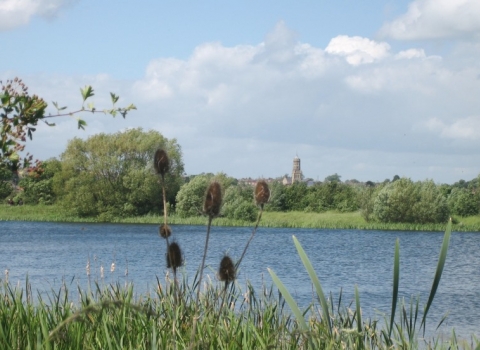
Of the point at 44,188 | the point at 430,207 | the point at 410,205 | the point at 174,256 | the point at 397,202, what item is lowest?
the point at 174,256

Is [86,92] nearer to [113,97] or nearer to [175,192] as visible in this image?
[113,97]

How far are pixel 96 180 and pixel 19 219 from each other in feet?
29.1

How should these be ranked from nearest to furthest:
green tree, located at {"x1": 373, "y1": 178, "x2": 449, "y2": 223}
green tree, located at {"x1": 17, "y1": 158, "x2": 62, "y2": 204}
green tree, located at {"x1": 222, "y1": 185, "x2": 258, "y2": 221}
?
green tree, located at {"x1": 373, "y1": 178, "x2": 449, "y2": 223} < green tree, located at {"x1": 222, "y1": 185, "x2": 258, "y2": 221} < green tree, located at {"x1": 17, "y1": 158, "x2": 62, "y2": 204}

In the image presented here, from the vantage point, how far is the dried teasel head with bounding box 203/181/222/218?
3254mm

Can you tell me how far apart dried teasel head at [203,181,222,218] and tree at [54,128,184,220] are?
5848 cm

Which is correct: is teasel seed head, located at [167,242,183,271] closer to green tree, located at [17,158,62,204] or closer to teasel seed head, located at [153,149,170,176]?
teasel seed head, located at [153,149,170,176]

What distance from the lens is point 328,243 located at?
138 feet

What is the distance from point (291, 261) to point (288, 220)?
31.6 m

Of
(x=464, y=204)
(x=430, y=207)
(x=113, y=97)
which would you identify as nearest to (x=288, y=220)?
(x=430, y=207)

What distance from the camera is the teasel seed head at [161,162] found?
11.3ft

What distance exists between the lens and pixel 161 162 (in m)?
3.45

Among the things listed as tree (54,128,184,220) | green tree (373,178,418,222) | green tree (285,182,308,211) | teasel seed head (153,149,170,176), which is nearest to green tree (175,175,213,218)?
tree (54,128,184,220)

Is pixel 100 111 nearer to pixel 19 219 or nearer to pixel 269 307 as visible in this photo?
pixel 269 307

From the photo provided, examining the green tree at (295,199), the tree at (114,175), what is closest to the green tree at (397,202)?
the green tree at (295,199)
